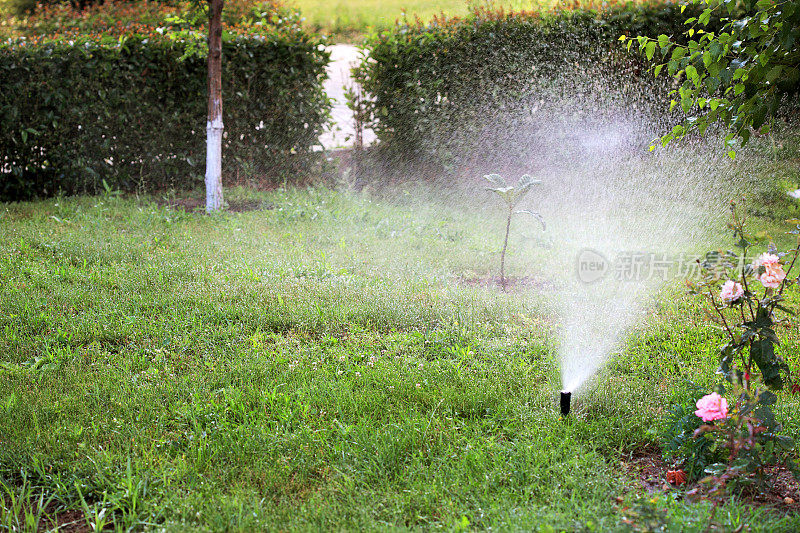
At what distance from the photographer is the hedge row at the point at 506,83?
6.88 meters

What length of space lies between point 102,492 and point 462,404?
136 cm

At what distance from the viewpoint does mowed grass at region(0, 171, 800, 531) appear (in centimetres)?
209

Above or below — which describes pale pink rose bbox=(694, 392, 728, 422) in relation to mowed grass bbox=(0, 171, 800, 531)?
above

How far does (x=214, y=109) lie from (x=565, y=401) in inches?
190

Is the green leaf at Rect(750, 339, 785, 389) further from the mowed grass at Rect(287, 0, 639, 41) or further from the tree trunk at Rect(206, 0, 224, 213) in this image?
the mowed grass at Rect(287, 0, 639, 41)

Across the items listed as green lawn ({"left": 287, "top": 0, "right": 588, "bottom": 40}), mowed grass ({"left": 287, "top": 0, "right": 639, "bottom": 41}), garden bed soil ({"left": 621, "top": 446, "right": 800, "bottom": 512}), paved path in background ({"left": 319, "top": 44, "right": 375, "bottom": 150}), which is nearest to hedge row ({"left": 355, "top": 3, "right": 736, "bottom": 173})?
paved path in background ({"left": 319, "top": 44, "right": 375, "bottom": 150})

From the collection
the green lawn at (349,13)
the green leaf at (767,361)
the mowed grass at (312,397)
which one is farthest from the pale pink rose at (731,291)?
the green lawn at (349,13)

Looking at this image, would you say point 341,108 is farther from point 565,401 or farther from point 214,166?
point 565,401

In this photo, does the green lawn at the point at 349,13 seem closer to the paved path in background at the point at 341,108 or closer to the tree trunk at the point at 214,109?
the paved path in background at the point at 341,108

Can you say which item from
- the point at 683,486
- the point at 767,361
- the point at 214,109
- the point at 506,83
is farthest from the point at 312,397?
the point at 506,83

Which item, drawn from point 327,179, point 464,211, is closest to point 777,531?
point 464,211

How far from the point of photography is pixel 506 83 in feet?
23.3

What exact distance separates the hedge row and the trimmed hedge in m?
0.82

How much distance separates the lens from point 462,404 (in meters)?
2.71
